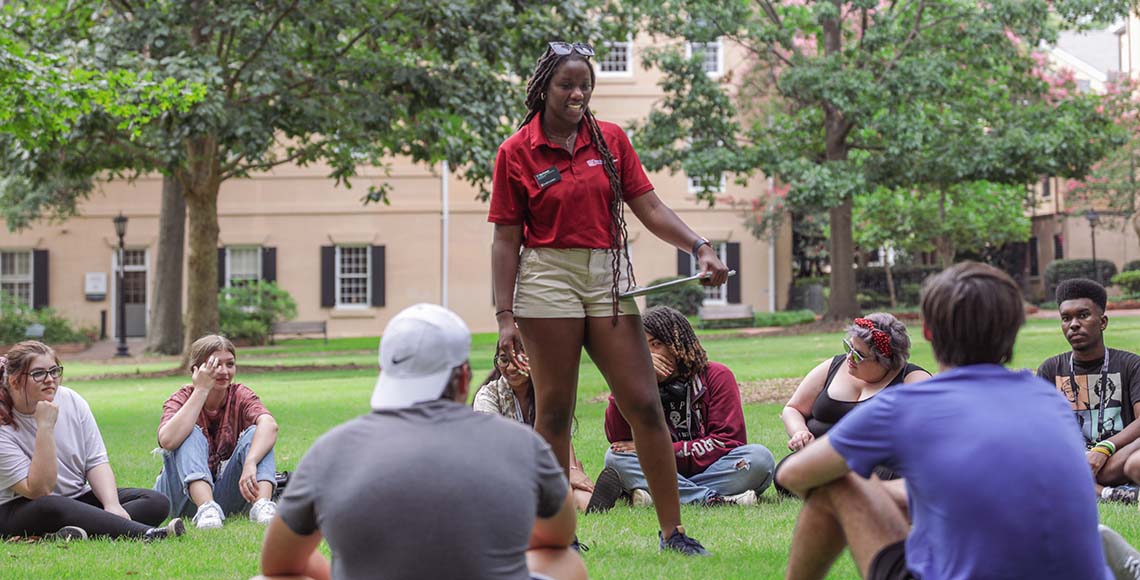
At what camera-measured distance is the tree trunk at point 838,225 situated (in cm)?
2747

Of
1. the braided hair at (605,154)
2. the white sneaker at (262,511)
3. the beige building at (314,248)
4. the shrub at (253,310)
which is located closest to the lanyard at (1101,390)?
the braided hair at (605,154)

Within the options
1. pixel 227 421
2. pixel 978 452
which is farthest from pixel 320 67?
pixel 978 452

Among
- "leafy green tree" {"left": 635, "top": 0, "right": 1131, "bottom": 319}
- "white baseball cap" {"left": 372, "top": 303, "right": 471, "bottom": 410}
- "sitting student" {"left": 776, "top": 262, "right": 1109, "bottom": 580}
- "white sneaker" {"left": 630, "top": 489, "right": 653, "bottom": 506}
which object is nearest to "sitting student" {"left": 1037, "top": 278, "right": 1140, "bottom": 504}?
"white sneaker" {"left": 630, "top": 489, "right": 653, "bottom": 506}

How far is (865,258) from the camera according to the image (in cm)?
4538

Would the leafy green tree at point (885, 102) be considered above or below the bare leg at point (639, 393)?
above

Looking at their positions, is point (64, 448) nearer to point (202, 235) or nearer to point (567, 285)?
point (567, 285)

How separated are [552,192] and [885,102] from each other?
21618 mm

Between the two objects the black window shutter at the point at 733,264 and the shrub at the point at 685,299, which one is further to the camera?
the black window shutter at the point at 733,264

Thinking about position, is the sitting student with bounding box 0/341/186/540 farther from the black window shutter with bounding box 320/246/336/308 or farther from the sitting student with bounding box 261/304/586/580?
the black window shutter with bounding box 320/246/336/308

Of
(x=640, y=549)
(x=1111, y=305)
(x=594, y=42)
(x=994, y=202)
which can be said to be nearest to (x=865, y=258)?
(x=994, y=202)

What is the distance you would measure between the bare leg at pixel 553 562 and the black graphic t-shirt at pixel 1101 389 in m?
4.21

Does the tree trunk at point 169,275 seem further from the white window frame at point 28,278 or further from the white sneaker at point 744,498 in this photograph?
the white sneaker at point 744,498

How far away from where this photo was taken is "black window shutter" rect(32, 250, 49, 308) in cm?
3744

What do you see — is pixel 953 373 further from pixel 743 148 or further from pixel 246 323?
pixel 246 323
